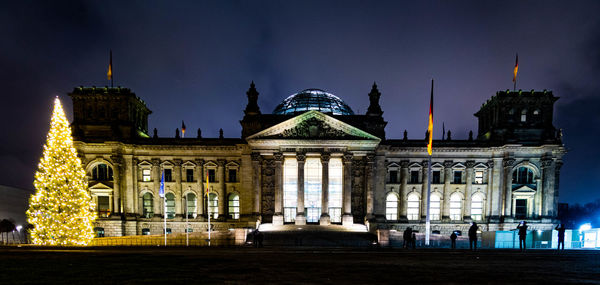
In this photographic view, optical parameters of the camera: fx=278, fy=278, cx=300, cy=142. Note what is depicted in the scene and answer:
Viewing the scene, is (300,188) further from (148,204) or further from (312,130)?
(148,204)

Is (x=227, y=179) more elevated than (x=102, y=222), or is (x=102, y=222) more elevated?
(x=227, y=179)

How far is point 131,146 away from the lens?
138 feet

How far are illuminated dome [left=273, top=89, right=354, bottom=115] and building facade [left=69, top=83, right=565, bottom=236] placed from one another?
8.86m

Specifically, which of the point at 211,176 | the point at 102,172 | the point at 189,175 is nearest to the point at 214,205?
the point at 211,176

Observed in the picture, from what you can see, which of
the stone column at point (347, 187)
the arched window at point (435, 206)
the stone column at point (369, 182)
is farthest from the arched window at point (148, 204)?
the arched window at point (435, 206)

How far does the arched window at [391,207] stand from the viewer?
43.5 meters

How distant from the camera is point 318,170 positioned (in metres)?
42.5

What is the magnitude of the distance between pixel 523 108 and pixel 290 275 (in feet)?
158

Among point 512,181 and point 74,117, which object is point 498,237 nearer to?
point 512,181

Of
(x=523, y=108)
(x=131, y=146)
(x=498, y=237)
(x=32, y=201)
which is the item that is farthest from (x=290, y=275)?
(x=523, y=108)

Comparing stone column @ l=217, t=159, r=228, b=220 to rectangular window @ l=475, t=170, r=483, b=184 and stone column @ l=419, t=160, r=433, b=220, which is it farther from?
rectangular window @ l=475, t=170, r=483, b=184

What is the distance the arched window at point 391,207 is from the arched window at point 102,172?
139 feet

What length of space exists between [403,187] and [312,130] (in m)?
17.1

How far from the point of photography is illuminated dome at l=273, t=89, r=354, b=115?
5088 centimetres
